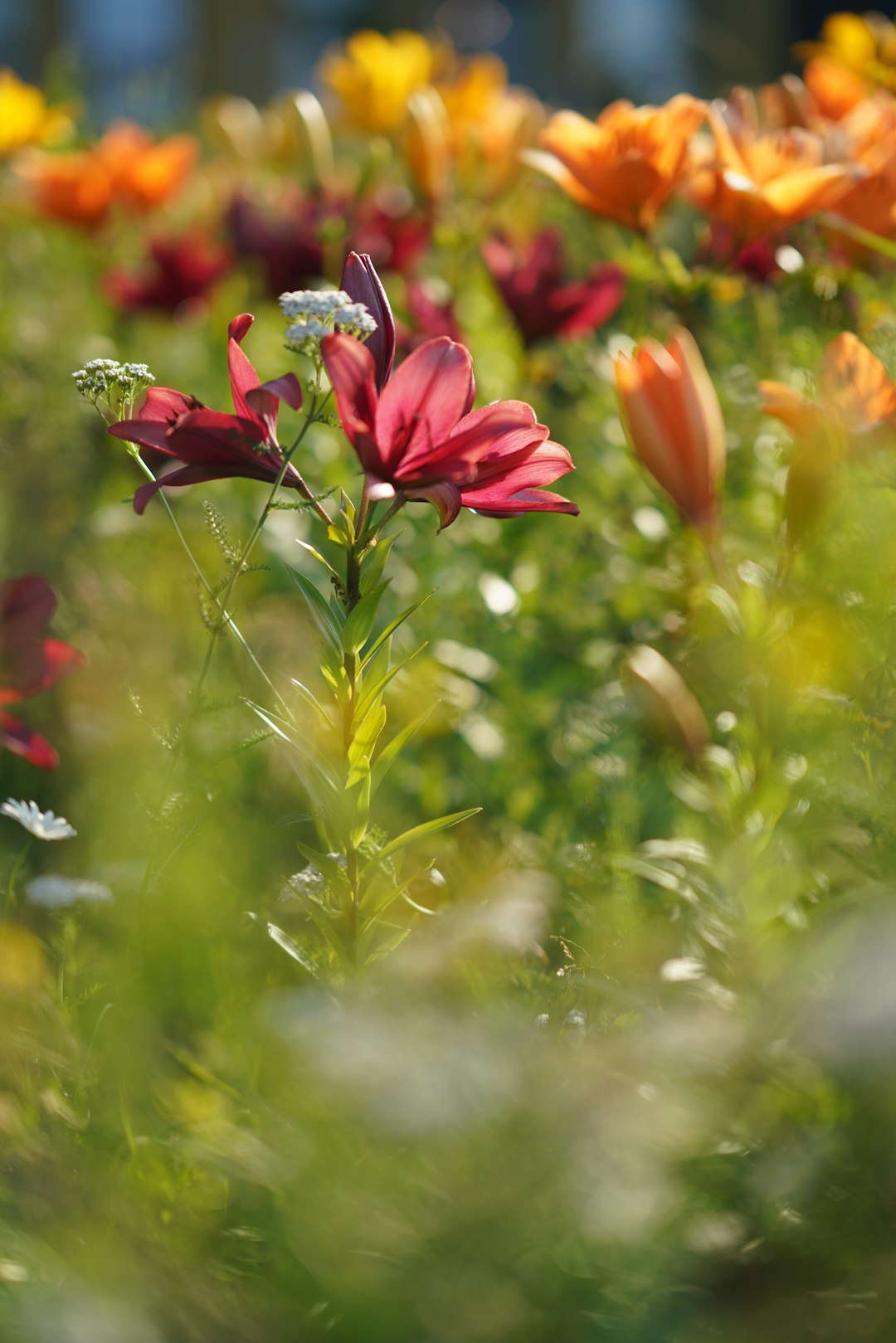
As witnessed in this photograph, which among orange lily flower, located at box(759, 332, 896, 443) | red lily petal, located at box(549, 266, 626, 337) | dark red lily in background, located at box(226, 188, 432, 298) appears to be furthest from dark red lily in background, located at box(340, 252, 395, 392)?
dark red lily in background, located at box(226, 188, 432, 298)

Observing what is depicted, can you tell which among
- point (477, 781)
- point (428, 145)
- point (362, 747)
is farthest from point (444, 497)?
point (428, 145)

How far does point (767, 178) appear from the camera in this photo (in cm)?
94

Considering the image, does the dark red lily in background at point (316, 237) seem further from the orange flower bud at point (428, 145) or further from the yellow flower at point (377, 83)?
the yellow flower at point (377, 83)

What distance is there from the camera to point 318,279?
4.89ft

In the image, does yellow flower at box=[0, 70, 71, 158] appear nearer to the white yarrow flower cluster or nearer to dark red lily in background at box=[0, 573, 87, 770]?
dark red lily in background at box=[0, 573, 87, 770]

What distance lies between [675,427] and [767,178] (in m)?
0.32

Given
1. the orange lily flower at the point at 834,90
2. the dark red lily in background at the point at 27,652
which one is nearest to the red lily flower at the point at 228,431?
the dark red lily in background at the point at 27,652

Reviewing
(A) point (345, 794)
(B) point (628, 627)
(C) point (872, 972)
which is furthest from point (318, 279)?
(C) point (872, 972)

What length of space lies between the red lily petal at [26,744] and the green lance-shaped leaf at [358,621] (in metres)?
0.28

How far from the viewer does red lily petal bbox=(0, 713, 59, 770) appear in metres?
0.77

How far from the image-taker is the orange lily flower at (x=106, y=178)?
158 cm

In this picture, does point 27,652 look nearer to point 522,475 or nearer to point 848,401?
point 522,475

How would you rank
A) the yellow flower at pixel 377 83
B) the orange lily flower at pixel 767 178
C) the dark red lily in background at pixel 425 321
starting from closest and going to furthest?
1. the orange lily flower at pixel 767 178
2. the dark red lily in background at pixel 425 321
3. the yellow flower at pixel 377 83

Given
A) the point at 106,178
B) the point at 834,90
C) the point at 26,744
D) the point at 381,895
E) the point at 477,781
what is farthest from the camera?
the point at 106,178
